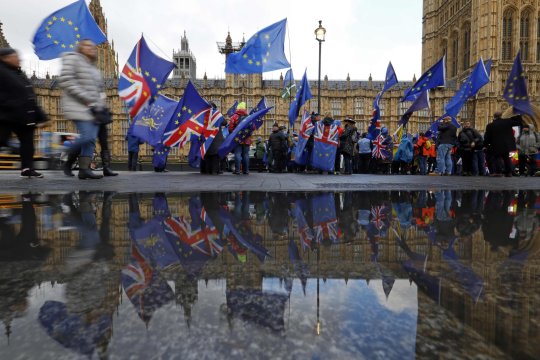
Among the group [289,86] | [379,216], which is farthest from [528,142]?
[379,216]

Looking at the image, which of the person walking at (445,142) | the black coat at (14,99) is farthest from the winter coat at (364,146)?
the black coat at (14,99)

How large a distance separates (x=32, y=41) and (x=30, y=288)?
7489mm

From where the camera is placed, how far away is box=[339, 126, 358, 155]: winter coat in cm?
941

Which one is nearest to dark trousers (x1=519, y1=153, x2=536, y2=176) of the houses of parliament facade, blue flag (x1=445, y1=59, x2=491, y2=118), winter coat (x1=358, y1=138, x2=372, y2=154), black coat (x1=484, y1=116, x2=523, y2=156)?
blue flag (x1=445, y1=59, x2=491, y2=118)

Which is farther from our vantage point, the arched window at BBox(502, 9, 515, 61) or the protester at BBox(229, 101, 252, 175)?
the arched window at BBox(502, 9, 515, 61)

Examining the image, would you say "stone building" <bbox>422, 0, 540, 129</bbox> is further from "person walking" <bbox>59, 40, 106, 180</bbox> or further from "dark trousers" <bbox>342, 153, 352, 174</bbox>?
"person walking" <bbox>59, 40, 106, 180</bbox>

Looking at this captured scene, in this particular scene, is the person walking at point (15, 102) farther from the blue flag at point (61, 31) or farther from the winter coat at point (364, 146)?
the winter coat at point (364, 146)

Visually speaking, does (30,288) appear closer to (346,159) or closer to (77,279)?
(77,279)

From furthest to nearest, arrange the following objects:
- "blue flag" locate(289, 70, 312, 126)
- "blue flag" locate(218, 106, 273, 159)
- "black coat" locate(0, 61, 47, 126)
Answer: "blue flag" locate(289, 70, 312, 126), "blue flag" locate(218, 106, 273, 159), "black coat" locate(0, 61, 47, 126)

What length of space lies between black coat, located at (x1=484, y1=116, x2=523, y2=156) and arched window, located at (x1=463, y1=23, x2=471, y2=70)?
134ft

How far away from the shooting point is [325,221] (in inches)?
84.9

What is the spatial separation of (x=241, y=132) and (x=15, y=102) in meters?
4.53

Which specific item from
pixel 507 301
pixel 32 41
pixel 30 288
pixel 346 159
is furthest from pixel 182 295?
pixel 346 159

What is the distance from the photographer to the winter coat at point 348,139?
30.9 feet
